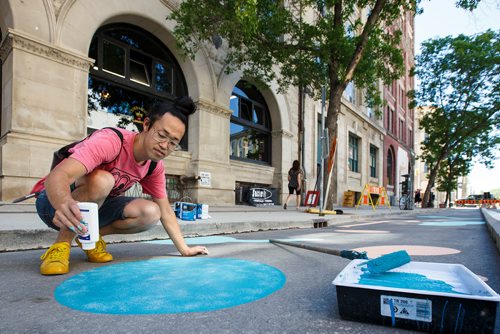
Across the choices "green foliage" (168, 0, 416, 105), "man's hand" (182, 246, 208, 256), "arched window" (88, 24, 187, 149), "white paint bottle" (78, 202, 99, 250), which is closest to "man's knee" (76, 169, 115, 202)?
"white paint bottle" (78, 202, 99, 250)

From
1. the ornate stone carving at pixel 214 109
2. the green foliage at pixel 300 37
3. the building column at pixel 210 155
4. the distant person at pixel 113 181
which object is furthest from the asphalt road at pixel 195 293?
the ornate stone carving at pixel 214 109

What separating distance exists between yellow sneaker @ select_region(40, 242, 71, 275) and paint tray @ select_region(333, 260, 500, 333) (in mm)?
1892

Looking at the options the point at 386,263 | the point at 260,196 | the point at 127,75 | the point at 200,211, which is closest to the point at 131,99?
the point at 127,75

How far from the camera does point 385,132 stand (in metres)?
29.0

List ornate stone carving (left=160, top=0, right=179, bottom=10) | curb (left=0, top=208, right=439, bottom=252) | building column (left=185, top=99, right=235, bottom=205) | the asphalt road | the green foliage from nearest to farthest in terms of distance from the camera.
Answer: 1. the asphalt road
2. curb (left=0, top=208, right=439, bottom=252)
3. the green foliage
4. ornate stone carving (left=160, top=0, right=179, bottom=10)
5. building column (left=185, top=99, right=235, bottom=205)

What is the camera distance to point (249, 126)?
13.6 m

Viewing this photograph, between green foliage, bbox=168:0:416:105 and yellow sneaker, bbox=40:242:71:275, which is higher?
green foliage, bbox=168:0:416:105

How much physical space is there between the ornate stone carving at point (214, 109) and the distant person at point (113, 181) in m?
8.13

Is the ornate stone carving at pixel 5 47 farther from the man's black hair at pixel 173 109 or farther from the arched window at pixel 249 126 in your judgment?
the arched window at pixel 249 126

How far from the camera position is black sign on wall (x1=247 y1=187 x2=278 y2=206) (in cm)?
1263

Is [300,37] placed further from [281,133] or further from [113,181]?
[113,181]

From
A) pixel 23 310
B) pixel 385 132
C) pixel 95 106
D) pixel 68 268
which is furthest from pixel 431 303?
pixel 385 132

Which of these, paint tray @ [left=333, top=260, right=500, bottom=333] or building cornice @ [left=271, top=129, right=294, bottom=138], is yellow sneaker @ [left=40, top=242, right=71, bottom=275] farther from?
building cornice @ [left=271, top=129, right=294, bottom=138]

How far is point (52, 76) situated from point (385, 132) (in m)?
27.5
